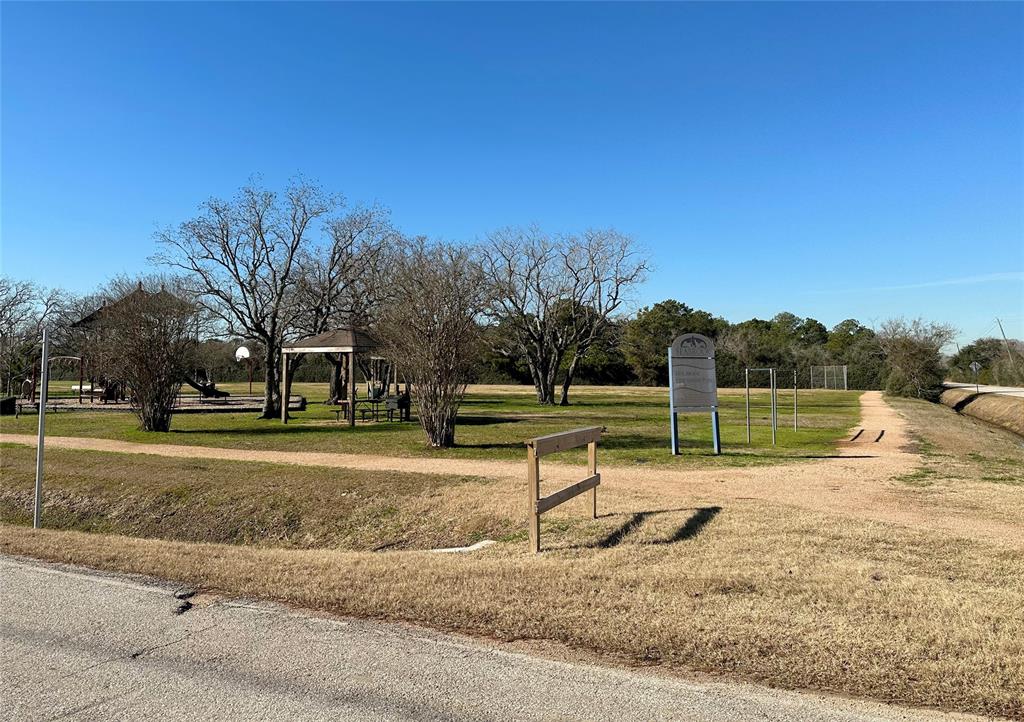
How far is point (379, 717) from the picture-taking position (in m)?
3.21

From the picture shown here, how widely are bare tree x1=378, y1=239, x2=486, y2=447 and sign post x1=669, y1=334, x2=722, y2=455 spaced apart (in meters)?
4.18

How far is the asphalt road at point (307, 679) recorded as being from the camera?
10.8 ft

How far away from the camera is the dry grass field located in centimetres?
404

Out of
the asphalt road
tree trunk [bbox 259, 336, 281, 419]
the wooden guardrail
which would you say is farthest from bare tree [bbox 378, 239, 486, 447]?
tree trunk [bbox 259, 336, 281, 419]

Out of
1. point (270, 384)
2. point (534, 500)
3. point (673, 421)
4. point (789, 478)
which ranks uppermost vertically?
point (270, 384)

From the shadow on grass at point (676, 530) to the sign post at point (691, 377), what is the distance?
21.3 feet

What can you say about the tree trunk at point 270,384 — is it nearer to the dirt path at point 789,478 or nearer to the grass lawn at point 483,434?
the grass lawn at point 483,434

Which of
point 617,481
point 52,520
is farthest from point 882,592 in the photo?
point 52,520

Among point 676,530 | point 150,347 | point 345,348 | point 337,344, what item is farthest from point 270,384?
point 676,530

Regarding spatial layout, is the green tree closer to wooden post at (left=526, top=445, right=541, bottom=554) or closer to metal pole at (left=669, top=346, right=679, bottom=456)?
metal pole at (left=669, top=346, right=679, bottom=456)

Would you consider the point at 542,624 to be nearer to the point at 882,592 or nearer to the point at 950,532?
the point at 882,592

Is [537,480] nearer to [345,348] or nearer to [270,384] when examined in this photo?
[345,348]

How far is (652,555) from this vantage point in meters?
6.09

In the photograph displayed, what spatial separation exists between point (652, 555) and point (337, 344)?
1775 cm
